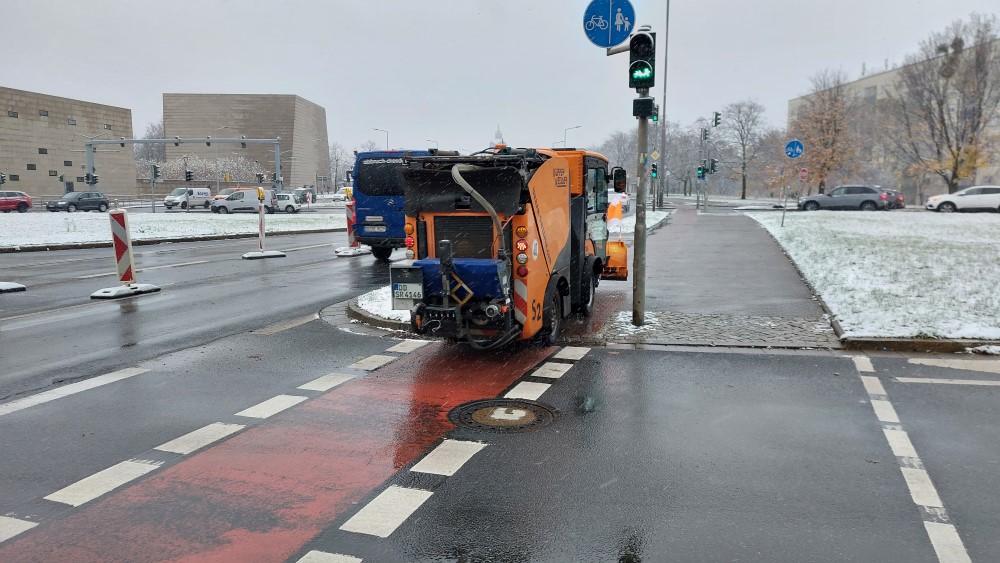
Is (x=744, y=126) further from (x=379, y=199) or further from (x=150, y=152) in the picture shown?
(x=150, y=152)

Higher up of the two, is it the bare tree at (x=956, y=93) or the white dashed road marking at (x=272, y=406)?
the bare tree at (x=956, y=93)

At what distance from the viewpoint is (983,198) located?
3728cm

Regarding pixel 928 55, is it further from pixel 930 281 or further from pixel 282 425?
pixel 282 425

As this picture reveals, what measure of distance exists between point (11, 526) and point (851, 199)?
45.3 metres

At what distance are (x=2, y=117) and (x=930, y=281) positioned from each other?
95506 millimetres

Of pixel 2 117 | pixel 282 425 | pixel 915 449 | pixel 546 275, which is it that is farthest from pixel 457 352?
pixel 2 117

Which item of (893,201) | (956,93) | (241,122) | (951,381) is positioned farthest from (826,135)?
(241,122)

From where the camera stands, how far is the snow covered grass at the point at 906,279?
8.60m

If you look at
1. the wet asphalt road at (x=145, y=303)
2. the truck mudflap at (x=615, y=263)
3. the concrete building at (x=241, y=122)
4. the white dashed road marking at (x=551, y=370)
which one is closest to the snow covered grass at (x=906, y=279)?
the truck mudflap at (x=615, y=263)

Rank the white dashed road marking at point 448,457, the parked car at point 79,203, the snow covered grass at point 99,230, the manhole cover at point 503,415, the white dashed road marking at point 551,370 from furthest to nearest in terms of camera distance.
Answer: the parked car at point 79,203 → the snow covered grass at point 99,230 → the white dashed road marking at point 551,370 → the manhole cover at point 503,415 → the white dashed road marking at point 448,457

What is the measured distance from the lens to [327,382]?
6824mm

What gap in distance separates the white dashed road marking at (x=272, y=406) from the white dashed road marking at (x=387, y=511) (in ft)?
6.58

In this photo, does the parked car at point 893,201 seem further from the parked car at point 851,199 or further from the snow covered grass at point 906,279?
the snow covered grass at point 906,279

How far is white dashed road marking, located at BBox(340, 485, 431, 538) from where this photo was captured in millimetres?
3840
